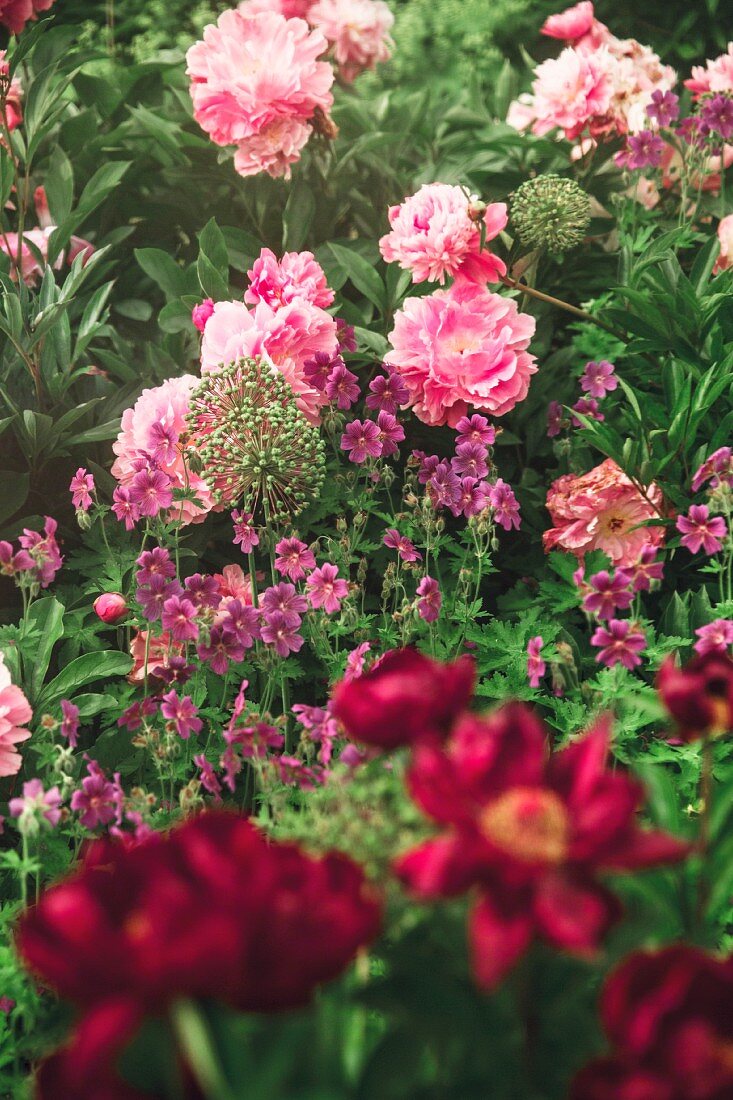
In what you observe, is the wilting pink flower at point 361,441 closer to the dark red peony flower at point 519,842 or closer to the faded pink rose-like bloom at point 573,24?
the dark red peony flower at point 519,842

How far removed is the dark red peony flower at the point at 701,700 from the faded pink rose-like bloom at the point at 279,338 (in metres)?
1.00

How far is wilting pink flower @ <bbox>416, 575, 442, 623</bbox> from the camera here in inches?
58.1

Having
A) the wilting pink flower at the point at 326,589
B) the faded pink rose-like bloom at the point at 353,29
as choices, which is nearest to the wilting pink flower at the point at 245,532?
the wilting pink flower at the point at 326,589

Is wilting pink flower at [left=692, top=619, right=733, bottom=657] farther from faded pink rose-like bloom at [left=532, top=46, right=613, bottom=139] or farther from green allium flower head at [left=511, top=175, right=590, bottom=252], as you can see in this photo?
faded pink rose-like bloom at [left=532, top=46, right=613, bottom=139]

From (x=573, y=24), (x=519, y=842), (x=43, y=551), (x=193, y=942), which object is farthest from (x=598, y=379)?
(x=193, y=942)

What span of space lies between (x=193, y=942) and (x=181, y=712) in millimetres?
840

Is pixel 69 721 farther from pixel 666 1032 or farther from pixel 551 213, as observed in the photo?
pixel 551 213

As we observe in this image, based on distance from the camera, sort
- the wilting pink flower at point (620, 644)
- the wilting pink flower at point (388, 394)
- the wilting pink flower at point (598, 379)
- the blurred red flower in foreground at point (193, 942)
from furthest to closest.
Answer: the wilting pink flower at point (598, 379) < the wilting pink flower at point (388, 394) < the wilting pink flower at point (620, 644) < the blurred red flower in foreground at point (193, 942)

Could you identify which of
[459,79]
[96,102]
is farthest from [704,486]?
[459,79]

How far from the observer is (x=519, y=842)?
617mm

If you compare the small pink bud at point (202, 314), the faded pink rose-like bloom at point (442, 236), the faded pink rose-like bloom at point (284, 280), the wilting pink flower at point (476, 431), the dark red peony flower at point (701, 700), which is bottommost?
the wilting pink flower at point (476, 431)

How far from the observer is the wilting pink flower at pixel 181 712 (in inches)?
53.1

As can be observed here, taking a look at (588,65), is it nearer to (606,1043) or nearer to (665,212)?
(665,212)

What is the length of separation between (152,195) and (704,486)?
147 centimetres
